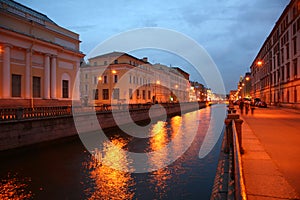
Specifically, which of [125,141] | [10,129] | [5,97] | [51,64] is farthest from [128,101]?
[10,129]

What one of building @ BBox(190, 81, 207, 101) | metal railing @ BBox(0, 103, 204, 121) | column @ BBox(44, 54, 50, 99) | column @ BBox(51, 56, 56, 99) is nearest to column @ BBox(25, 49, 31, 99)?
column @ BBox(44, 54, 50, 99)

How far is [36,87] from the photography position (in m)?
26.5

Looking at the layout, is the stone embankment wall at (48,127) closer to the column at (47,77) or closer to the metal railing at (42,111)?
the metal railing at (42,111)

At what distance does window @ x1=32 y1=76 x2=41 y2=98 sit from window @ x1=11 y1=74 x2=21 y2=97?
1803 mm

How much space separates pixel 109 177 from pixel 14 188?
139 inches

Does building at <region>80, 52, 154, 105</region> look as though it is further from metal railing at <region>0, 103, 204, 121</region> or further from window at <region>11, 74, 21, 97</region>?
metal railing at <region>0, 103, 204, 121</region>

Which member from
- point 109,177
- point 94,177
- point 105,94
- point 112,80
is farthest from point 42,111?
point 105,94

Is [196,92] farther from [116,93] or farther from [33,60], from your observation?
[33,60]

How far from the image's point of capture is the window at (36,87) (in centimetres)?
2603

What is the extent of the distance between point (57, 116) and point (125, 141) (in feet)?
18.4

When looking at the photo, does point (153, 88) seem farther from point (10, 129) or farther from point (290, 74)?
point (10, 129)

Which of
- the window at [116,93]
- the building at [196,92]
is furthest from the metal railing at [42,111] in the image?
the building at [196,92]

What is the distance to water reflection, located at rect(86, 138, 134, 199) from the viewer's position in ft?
25.2

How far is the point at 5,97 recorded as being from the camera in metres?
22.1
